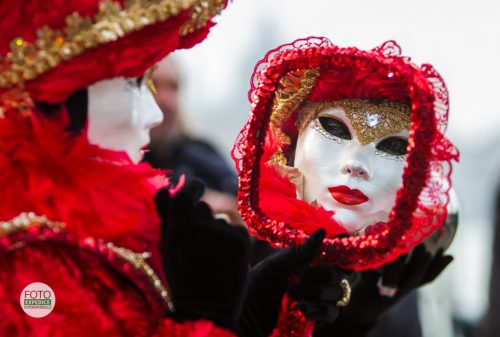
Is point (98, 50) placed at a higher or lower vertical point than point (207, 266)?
higher

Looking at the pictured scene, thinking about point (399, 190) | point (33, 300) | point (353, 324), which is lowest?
point (353, 324)

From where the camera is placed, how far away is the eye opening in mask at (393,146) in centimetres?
169

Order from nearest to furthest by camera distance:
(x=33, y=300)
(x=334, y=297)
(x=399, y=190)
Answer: (x=33, y=300) → (x=399, y=190) → (x=334, y=297)

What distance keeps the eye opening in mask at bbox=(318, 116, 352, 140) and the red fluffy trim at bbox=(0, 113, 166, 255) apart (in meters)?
0.52

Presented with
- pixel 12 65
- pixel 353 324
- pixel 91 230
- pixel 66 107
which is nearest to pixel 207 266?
pixel 91 230

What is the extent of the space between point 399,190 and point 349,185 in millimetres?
136

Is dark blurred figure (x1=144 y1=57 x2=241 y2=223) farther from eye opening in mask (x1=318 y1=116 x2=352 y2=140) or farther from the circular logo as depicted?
the circular logo

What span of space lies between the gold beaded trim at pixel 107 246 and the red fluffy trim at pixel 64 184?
12mm

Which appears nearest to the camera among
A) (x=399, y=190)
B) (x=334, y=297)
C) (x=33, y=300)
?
(x=33, y=300)

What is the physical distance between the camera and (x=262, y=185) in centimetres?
173

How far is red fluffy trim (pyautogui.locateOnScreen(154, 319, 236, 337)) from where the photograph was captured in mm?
1290

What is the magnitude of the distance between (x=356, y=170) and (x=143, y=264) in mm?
536

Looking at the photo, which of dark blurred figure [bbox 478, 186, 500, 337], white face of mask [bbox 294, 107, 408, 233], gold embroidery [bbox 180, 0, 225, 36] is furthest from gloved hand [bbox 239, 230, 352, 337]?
dark blurred figure [bbox 478, 186, 500, 337]

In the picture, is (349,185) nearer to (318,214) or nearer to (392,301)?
(318,214)
